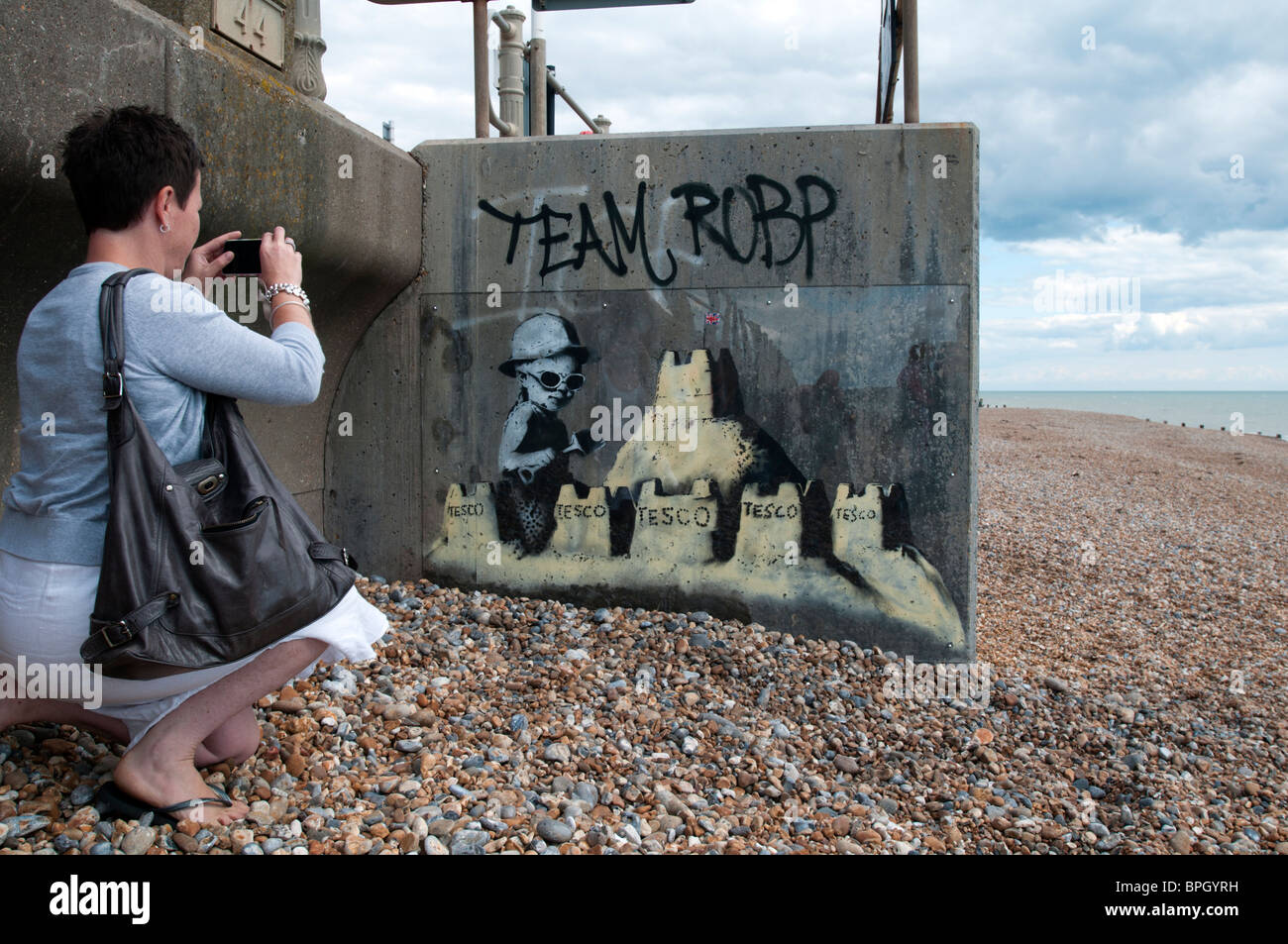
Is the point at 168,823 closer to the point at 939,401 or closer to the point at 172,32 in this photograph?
the point at 172,32

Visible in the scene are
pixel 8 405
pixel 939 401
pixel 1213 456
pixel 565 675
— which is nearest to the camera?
pixel 8 405

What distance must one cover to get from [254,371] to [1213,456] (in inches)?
830

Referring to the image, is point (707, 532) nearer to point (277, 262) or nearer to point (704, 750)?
point (704, 750)

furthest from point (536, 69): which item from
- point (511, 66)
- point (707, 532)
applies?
point (707, 532)

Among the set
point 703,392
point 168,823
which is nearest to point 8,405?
point 168,823

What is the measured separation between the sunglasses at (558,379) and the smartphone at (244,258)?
7.90ft

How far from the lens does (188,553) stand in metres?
2.16

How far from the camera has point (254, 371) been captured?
2.24m

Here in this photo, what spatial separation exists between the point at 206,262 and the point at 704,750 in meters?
2.51

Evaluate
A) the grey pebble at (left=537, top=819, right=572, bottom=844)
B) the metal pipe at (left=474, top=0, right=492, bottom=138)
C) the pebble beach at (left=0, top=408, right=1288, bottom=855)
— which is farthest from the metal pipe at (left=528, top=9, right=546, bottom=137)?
the grey pebble at (left=537, top=819, right=572, bottom=844)

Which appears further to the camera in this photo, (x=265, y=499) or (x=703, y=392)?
(x=703, y=392)

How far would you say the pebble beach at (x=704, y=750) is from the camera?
8.99ft

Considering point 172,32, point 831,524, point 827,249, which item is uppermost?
point 172,32

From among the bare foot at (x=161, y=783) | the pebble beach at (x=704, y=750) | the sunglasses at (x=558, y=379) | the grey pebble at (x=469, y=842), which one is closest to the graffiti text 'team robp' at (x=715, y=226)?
the sunglasses at (x=558, y=379)
